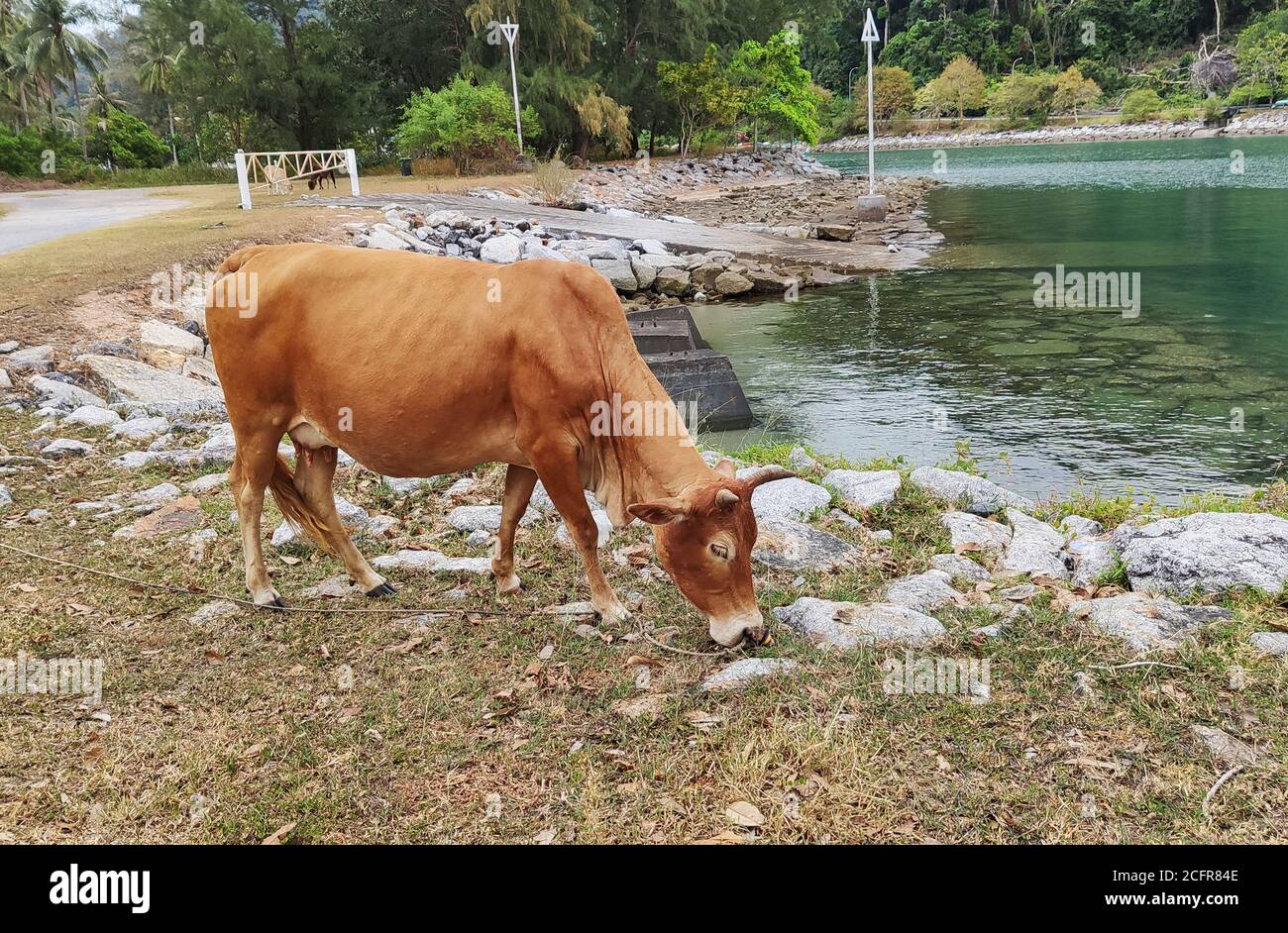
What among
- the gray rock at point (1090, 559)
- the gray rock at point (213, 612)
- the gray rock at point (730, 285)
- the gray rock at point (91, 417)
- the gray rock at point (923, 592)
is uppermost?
the gray rock at point (730, 285)

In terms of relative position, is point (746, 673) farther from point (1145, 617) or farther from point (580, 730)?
point (1145, 617)

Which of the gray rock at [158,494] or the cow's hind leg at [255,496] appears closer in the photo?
the cow's hind leg at [255,496]

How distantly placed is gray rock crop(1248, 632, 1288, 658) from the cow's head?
8.35 ft

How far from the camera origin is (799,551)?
246 inches

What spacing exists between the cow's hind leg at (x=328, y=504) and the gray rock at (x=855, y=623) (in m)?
2.48

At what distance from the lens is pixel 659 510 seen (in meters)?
4.48

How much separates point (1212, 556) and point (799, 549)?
2.43 metres

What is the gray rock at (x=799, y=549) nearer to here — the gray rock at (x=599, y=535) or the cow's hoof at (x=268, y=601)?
the gray rock at (x=599, y=535)

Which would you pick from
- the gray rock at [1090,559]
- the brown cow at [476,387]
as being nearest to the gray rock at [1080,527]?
the gray rock at [1090,559]

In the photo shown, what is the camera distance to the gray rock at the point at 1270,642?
474cm

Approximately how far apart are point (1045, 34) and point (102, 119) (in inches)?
3684

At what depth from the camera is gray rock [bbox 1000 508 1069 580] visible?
6160 mm

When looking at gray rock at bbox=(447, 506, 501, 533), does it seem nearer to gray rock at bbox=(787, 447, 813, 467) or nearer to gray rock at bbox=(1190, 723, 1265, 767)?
gray rock at bbox=(787, 447, 813, 467)

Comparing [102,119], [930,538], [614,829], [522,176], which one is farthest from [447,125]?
[614,829]
